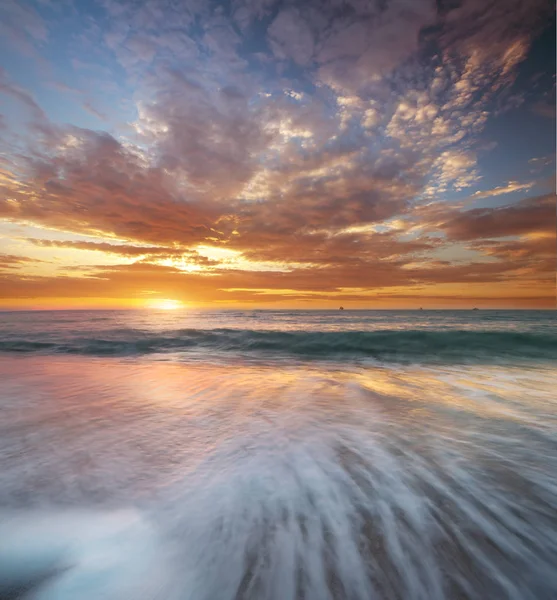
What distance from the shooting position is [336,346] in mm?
17672

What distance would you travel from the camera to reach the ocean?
2.02 metres

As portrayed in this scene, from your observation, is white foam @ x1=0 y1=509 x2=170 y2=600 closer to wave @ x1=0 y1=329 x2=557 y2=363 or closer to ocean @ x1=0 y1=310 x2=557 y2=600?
ocean @ x1=0 y1=310 x2=557 y2=600

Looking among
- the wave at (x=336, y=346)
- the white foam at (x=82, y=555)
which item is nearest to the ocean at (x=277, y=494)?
the white foam at (x=82, y=555)

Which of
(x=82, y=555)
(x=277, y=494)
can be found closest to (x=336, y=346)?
(x=277, y=494)

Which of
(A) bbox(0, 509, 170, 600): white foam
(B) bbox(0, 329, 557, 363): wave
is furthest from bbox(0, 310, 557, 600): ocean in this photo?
(B) bbox(0, 329, 557, 363): wave

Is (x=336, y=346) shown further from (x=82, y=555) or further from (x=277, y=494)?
(x=82, y=555)

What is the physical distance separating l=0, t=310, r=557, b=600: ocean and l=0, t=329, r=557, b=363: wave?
7.97m

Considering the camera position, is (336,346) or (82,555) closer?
(82,555)

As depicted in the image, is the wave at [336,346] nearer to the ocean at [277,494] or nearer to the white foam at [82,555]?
the ocean at [277,494]

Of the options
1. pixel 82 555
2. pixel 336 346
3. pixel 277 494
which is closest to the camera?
pixel 82 555

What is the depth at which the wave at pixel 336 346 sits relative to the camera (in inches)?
589

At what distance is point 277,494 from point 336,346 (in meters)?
15.0

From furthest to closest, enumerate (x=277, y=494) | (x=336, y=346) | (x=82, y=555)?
(x=336, y=346) → (x=277, y=494) → (x=82, y=555)

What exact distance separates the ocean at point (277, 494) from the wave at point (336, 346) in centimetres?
797
